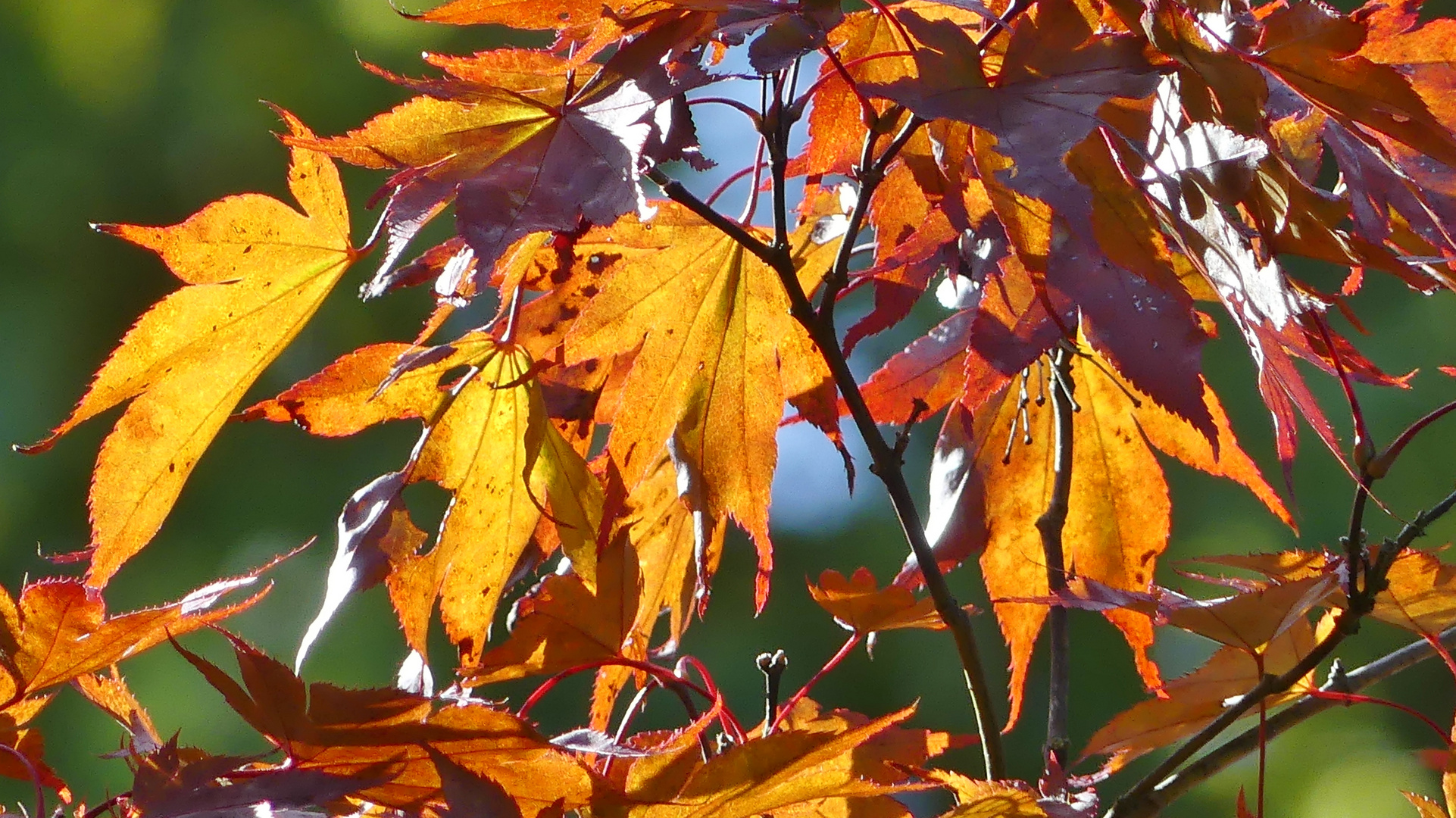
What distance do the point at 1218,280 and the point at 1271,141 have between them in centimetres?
6

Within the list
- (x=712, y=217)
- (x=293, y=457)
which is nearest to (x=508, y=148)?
(x=712, y=217)

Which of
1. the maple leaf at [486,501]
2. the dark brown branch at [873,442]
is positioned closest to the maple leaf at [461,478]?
the maple leaf at [486,501]

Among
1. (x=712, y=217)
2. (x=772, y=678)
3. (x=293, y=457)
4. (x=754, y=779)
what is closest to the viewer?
(x=754, y=779)

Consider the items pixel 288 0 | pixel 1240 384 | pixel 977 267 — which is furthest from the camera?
pixel 288 0

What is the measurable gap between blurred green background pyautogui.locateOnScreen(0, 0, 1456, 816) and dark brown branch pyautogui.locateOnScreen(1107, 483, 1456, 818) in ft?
5.54

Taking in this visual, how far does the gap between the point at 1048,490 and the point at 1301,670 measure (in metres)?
0.17

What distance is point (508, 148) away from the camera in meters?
0.40

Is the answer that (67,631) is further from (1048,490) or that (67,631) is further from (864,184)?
(1048,490)

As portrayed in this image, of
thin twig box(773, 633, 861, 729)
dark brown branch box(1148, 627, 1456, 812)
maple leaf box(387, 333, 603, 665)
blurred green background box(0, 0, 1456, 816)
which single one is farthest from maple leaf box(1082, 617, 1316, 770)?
blurred green background box(0, 0, 1456, 816)

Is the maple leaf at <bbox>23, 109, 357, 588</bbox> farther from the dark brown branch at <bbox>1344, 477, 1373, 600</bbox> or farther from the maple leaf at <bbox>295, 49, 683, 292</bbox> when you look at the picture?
the dark brown branch at <bbox>1344, 477, 1373, 600</bbox>

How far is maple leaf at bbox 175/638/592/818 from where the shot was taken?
1.20 feet

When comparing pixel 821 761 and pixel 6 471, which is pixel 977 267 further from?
pixel 6 471

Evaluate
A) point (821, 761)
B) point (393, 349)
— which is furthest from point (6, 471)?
point (821, 761)

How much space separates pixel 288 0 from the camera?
3369 millimetres
